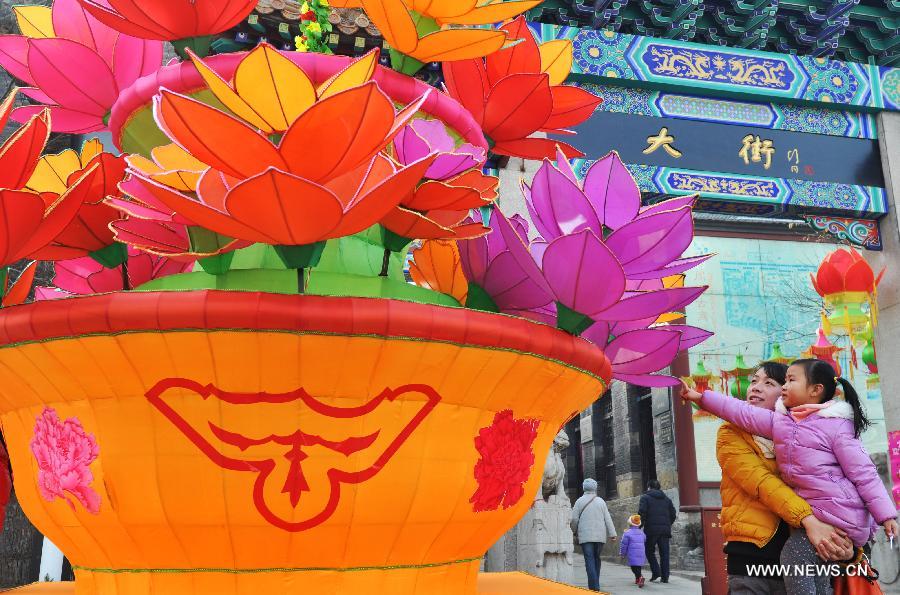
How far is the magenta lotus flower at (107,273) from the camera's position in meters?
1.71

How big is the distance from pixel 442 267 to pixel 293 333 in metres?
0.63

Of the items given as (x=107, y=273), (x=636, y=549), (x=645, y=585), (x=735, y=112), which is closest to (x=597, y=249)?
(x=107, y=273)

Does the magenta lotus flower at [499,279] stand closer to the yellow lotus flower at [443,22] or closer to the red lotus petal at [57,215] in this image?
the yellow lotus flower at [443,22]

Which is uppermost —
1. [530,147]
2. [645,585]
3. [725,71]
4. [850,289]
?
[725,71]

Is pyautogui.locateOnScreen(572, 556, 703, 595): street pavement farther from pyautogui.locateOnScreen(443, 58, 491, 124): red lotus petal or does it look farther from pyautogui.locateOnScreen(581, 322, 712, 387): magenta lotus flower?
pyautogui.locateOnScreen(443, 58, 491, 124): red lotus petal

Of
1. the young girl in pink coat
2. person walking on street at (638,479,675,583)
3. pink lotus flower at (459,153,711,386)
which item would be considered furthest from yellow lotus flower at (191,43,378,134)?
person walking on street at (638,479,675,583)

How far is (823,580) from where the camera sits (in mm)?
2104

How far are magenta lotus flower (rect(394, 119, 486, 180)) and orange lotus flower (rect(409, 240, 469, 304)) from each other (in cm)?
36

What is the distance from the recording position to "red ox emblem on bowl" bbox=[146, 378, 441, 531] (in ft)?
3.91

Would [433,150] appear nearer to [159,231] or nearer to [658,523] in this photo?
[159,231]

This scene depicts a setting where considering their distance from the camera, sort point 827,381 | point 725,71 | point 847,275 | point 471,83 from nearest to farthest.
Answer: point 471,83, point 827,381, point 725,71, point 847,275

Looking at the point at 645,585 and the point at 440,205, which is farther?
the point at 645,585

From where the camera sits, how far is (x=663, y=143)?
250 inches

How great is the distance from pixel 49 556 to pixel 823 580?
3077 millimetres
